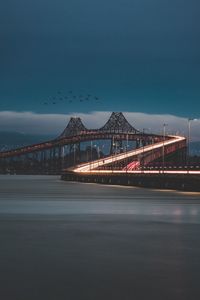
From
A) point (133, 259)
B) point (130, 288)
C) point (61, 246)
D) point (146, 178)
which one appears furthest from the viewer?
point (146, 178)

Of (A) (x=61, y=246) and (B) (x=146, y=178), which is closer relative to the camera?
(A) (x=61, y=246)

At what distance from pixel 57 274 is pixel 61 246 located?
3982mm

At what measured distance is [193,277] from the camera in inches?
428

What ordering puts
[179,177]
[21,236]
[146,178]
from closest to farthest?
[21,236]
[179,177]
[146,178]

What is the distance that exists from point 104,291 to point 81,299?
0.67 metres

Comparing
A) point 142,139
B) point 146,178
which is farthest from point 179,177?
point 142,139

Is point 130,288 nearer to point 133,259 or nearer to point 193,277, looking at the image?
point 193,277

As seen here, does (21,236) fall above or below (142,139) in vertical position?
below

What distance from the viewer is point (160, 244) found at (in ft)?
51.6

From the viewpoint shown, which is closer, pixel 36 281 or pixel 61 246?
pixel 36 281

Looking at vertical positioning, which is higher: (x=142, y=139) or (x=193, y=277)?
(x=142, y=139)

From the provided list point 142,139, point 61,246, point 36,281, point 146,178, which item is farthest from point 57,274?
point 142,139

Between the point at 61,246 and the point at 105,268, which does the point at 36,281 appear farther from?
the point at 61,246

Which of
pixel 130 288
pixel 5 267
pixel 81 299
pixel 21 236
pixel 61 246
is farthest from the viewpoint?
pixel 21 236
